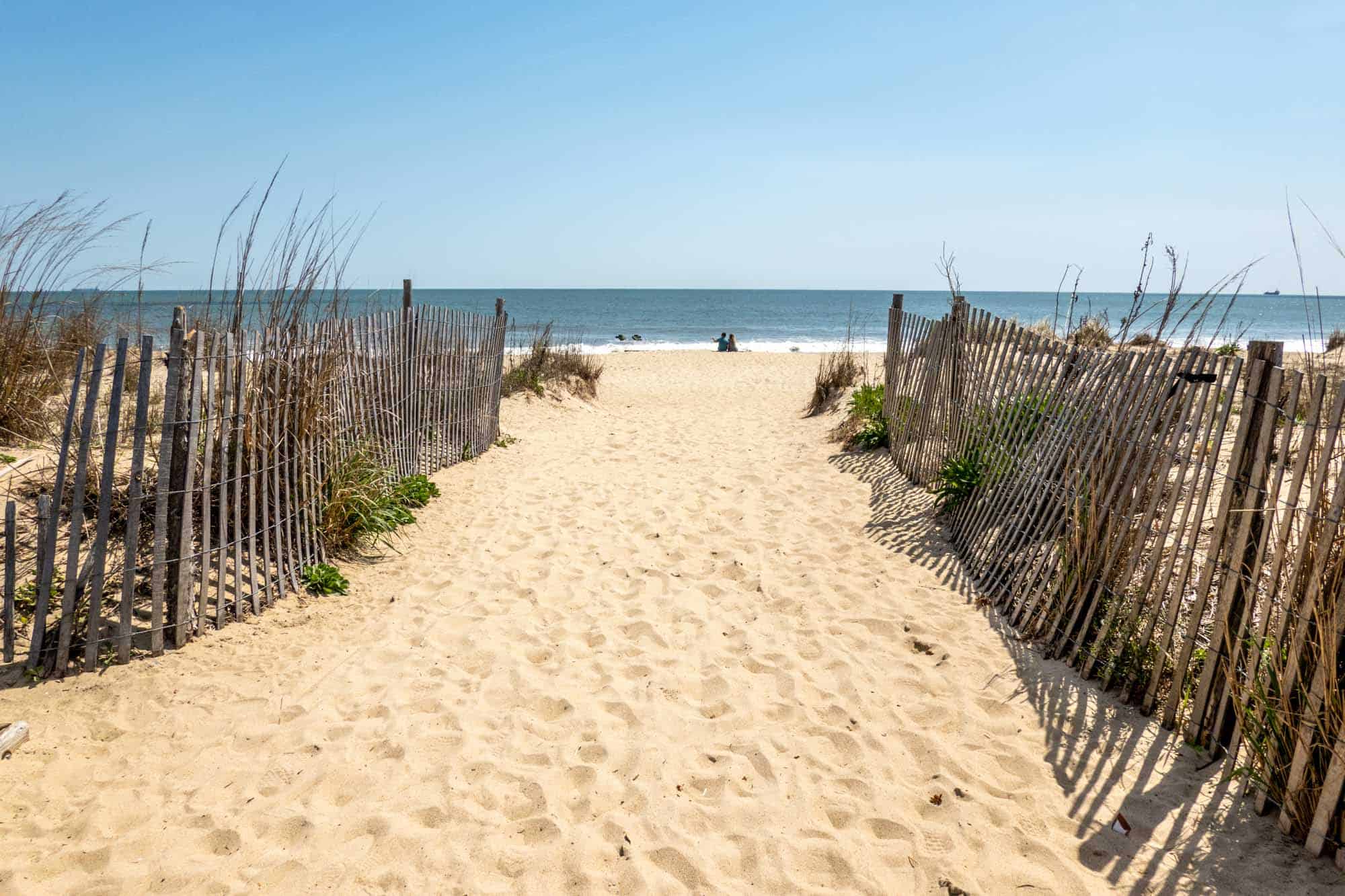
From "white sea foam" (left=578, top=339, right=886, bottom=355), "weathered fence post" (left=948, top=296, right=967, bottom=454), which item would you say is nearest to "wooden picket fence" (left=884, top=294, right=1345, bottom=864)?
"weathered fence post" (left=948, top=296, right=967, bottom=454)

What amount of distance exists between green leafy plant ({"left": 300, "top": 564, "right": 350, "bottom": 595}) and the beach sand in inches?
3.5

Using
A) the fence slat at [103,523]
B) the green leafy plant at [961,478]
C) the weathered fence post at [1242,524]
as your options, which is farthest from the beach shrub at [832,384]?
the fence slat at [103,523]

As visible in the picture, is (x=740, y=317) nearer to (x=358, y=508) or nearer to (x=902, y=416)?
(x=902, y=416)

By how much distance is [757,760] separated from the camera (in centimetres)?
305

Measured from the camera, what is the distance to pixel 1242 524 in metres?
2.88

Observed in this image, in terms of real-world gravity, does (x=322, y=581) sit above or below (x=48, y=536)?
below

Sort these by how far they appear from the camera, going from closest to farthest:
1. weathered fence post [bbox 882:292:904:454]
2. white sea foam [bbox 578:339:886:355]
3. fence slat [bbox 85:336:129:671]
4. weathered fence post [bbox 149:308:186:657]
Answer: fence slat [bbox 85:336:129:671]
weathered fence post [bbox 149:308:186:657]
weathered fence post [bbox 882:292:904:454]
white sea foam [bbox 578:339:886:355]

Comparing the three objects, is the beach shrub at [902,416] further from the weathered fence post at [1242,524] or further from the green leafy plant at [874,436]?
the weathered fence post at [1242,524]

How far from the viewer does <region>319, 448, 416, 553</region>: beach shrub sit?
191 inches

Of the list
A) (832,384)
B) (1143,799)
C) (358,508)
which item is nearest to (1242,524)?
(1143,799)

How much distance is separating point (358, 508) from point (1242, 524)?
4604mm

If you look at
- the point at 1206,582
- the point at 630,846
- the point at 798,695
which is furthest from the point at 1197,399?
the point at 630,846

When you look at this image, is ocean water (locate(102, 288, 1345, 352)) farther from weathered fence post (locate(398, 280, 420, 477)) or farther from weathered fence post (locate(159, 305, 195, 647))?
weathered fence post (locate(159, 305, 195, 647))

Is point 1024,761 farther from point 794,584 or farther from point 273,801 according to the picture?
point 273,801
